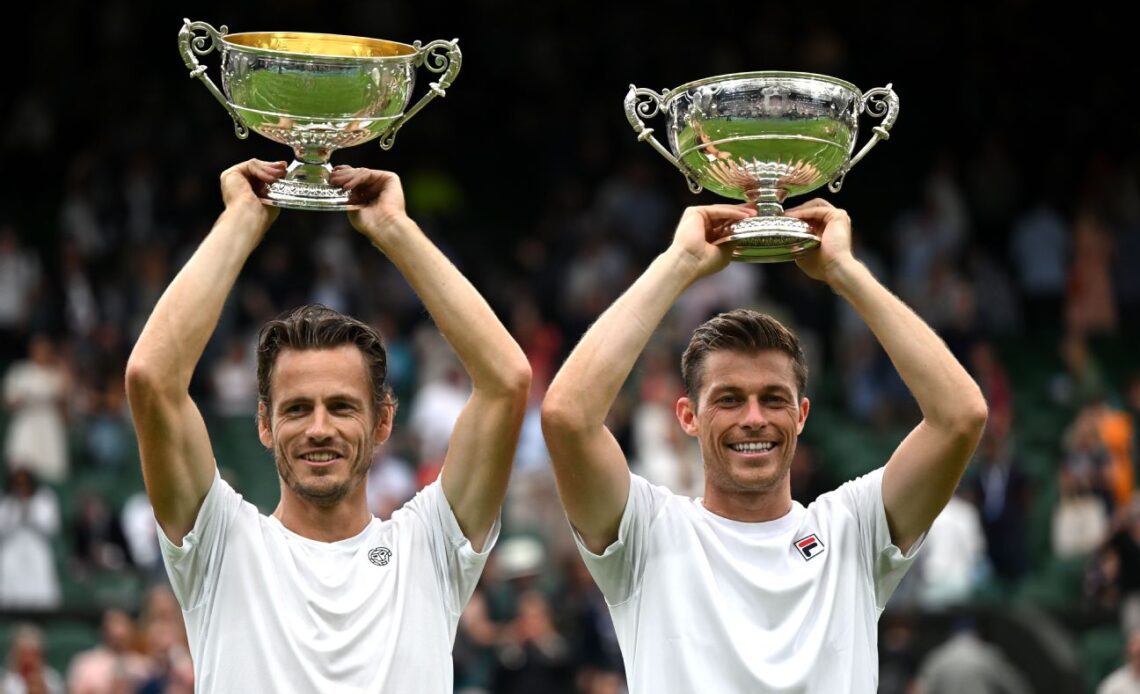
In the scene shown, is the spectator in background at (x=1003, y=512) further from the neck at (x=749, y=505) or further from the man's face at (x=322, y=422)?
the man's face at (x=322, y=422)

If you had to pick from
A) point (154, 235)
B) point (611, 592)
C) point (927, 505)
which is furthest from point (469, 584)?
point (154, 235)

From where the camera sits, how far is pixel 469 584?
5387mm

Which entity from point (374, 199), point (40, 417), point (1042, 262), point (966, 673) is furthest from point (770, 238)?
point (1042, 262)

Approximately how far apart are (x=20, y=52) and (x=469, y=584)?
18366 mm

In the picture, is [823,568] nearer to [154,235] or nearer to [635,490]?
[635,490]

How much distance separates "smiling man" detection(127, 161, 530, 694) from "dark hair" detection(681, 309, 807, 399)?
0.48 m

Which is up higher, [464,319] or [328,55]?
[328,55]

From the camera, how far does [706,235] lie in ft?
18.2

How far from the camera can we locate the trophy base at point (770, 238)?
5.39 m

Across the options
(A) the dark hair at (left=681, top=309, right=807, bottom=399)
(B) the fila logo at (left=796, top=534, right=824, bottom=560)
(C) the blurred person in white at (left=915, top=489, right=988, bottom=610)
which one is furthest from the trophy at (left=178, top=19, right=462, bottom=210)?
(C) the blurred person in white at (left=915, top=489, right=988, bottom=610)

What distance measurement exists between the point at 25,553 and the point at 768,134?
10091 millimetres

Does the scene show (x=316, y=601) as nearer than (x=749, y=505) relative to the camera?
Yes

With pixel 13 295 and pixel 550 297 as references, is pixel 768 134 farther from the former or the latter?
pixel 13 295

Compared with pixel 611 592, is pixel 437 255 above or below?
above
